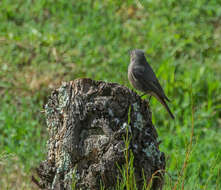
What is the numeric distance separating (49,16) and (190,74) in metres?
3.53

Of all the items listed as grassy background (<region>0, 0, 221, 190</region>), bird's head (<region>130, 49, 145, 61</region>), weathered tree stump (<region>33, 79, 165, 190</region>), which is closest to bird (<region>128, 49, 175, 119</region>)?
bird's head (<region>130, 49, 145, 61</region>)

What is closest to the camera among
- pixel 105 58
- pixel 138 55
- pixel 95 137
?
pixel 95 137

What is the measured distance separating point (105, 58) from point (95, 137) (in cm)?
501

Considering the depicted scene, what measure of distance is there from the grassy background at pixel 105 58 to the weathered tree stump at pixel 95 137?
2060mm

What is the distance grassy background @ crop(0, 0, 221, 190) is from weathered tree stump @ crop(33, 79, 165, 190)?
2060mm

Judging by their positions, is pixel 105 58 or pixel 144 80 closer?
pixel 144 80

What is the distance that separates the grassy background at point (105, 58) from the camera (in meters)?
6.30

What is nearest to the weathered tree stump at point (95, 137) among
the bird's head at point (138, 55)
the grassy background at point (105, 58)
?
the bird's head at point (138, 55)

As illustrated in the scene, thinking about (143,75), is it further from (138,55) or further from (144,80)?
(138,55)

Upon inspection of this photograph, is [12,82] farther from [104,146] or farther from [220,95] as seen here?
[104,146]

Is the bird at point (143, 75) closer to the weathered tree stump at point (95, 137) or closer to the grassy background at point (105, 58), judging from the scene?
the grassy background at point (105, 58)

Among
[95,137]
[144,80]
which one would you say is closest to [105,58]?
[144,80]

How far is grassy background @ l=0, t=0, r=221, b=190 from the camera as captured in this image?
6297 mm

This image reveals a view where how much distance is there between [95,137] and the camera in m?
3.26
